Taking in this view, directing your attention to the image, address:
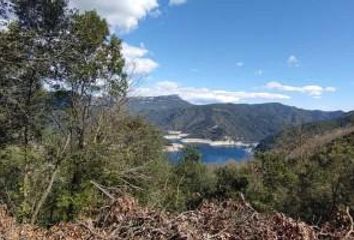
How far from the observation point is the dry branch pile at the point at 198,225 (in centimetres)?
415

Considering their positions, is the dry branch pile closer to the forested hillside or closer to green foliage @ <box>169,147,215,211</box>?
the forested hillside

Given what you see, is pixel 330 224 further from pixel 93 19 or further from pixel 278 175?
pixel 278 175

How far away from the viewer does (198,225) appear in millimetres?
4434

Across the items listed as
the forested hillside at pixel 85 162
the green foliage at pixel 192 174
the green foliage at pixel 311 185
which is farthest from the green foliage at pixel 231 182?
the forested hillside at pixel 85 162

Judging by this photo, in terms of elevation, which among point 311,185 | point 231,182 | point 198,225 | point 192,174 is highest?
point 198,225

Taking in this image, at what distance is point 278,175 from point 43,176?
25.9m

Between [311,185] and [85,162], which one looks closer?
[85,162]

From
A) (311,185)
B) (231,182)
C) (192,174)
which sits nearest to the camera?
(311,185)

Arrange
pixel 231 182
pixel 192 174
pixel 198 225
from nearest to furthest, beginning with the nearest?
1. pixel 198 225
2. pixel 231 182
3. pixel 192 174

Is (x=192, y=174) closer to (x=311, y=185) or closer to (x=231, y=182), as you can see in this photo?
(x=231, y=182)

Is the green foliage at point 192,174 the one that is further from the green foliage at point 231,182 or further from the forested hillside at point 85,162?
the forested hillside at point 85,162

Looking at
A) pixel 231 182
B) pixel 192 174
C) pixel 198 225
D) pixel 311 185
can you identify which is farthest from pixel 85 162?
pixel 192 174

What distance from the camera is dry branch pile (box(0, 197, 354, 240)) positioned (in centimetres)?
415

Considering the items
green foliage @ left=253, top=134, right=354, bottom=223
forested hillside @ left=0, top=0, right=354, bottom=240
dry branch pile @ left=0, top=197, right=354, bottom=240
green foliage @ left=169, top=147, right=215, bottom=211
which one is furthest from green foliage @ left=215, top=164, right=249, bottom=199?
dry branch pile @ left=0, top=197, right=354, bottom=240
